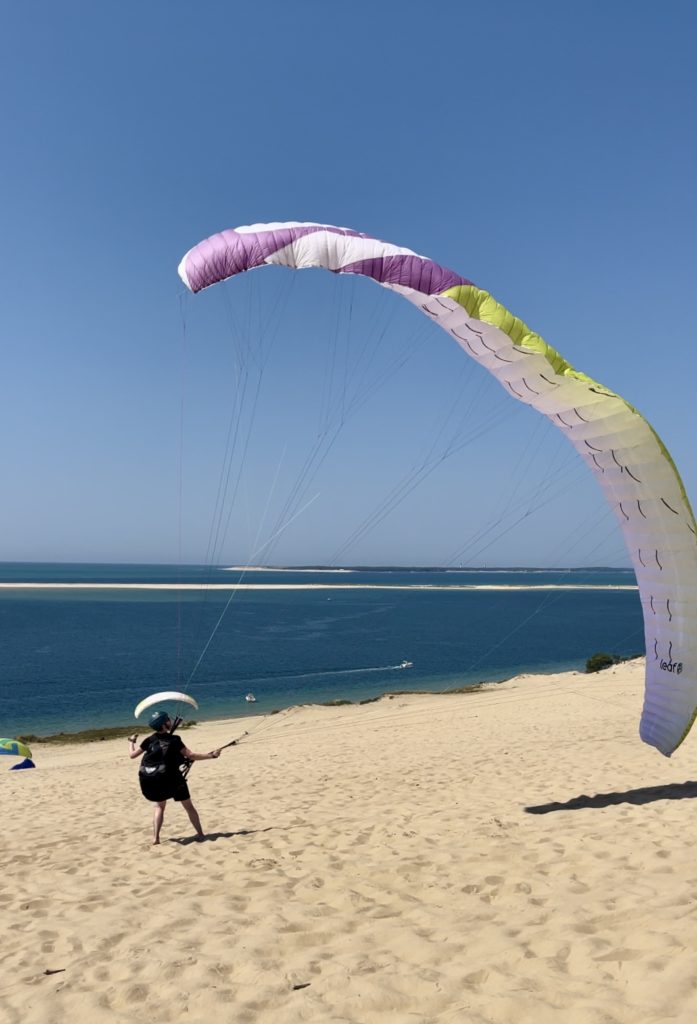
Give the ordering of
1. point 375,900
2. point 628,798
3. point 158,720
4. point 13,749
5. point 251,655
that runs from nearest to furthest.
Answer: point 375,900 < point 158,720 < point 628,798 < point 13,749 < point 251,655

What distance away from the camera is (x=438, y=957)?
3.95 m

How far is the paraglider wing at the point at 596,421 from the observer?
22.9 feet

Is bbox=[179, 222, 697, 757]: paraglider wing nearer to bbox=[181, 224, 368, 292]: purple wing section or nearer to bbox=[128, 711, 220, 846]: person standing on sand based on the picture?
bbox=[181, 224, 368, 292]: purple wing section

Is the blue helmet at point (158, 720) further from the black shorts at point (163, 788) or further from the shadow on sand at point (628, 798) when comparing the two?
the shadow on sand at point (628, 798)

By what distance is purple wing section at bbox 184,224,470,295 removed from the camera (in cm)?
718

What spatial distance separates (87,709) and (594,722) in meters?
23.0

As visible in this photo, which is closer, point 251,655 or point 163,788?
point 163,788

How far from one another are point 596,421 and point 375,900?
5.24 meters

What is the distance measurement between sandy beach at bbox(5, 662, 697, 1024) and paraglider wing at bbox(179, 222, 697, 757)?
1.61 meters

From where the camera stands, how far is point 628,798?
7590 mm

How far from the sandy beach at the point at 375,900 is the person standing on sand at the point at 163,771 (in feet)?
1.19

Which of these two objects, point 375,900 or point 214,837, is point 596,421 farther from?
point 214,837

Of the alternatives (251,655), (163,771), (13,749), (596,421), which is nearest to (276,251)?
(596,421)

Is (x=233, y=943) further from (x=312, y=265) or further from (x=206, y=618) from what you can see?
(x=206, y=618)
